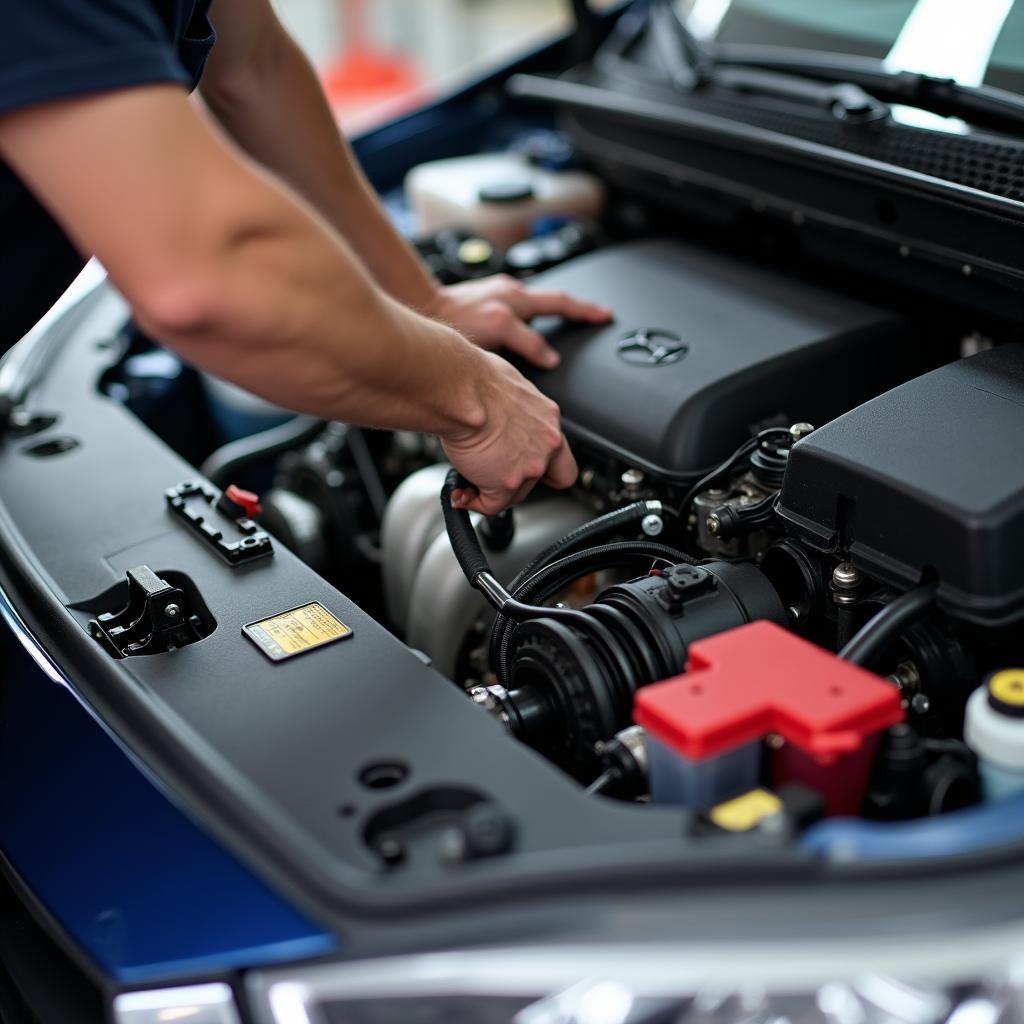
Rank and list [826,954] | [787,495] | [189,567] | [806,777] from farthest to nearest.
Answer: [189,567]
[787,495]
[806,777]
[826,954]

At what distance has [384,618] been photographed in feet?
5.95

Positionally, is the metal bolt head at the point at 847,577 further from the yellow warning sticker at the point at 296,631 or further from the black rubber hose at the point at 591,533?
the yellow warning sticker at the point at 296,631

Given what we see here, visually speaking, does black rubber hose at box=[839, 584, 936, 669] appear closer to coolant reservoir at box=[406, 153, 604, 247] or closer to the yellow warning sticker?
the yellow warning sticker

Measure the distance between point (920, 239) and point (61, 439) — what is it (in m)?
1.09

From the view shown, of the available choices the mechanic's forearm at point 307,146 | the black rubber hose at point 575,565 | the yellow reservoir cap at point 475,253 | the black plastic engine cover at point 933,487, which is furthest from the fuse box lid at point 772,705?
the yellow reservoir cap at point 475,253

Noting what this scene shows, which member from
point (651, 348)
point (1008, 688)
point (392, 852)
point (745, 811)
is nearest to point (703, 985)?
point (745, 811)

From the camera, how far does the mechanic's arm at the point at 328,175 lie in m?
1.57

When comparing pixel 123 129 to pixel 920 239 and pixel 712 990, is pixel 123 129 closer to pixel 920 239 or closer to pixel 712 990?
pixel 712 990

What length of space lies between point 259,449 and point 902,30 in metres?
1.02

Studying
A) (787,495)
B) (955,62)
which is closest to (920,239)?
(955,62)

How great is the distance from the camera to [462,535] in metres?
1.35

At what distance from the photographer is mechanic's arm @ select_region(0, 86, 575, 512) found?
A: 89cm

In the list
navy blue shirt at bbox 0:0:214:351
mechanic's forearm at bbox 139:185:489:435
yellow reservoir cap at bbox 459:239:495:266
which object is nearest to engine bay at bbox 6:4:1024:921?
yellow reservoir cap at bbox 459:239:495:266

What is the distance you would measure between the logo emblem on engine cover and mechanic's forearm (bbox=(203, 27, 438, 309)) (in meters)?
0.26
